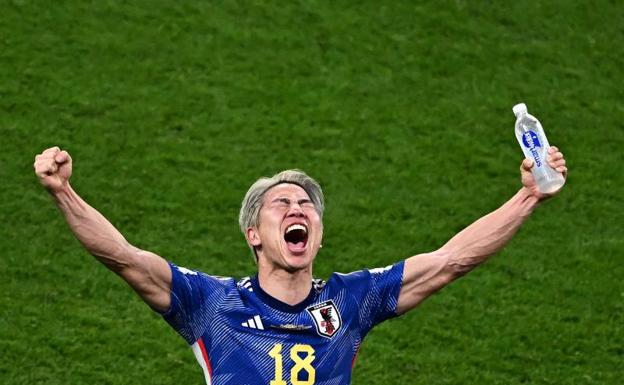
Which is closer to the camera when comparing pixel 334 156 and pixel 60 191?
pixel 60 191

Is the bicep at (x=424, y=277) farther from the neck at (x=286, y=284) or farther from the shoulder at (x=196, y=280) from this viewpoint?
the shoulder at (x=196, y=280)

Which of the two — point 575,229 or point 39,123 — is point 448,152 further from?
point 39,123

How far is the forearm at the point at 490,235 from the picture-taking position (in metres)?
5.57

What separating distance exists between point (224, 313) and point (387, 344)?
3.39 m

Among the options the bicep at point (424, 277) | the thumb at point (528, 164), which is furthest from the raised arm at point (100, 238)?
the thumb at point (528, 164)

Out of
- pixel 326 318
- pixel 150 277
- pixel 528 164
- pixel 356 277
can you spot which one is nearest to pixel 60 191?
pixel 150 277

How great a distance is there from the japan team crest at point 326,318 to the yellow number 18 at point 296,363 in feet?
0.34

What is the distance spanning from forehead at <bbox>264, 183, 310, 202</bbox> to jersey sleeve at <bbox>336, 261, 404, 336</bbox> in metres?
0.42

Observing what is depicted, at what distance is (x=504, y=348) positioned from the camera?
869cm

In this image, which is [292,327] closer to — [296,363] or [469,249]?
[296,363]

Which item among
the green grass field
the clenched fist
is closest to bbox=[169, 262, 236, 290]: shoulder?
the clenched fist

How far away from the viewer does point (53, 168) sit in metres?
5.02

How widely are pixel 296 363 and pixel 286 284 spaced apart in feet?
1.27

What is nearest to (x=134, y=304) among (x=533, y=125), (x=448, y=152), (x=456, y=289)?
(x=456, y=289)
